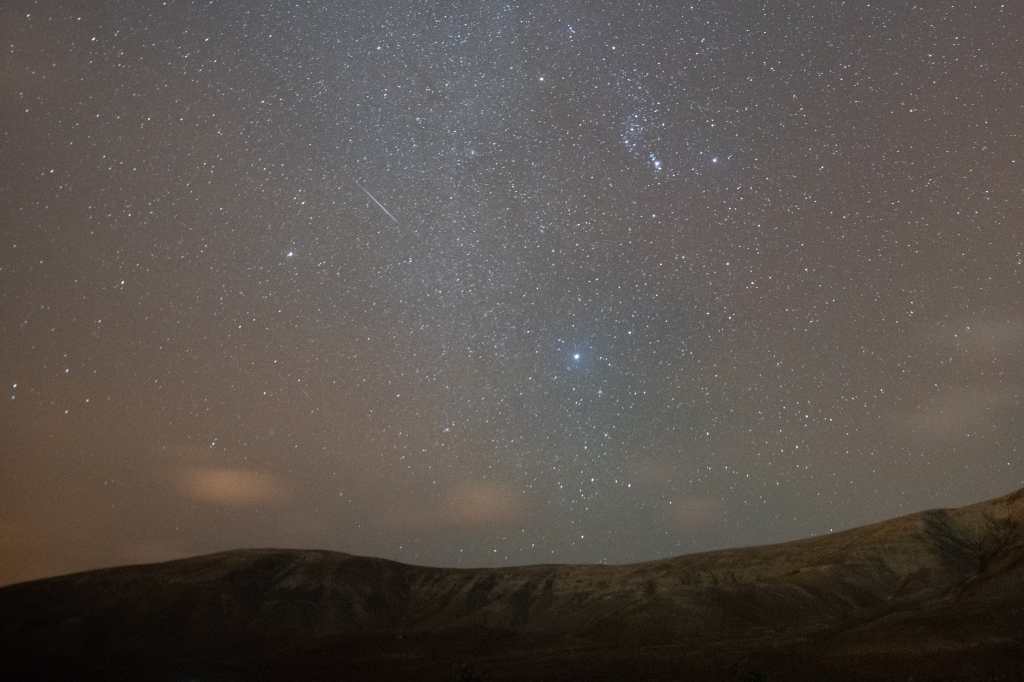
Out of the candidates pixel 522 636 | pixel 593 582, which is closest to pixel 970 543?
pixel 593 582

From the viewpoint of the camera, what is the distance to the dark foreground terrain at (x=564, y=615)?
5528 centimetres

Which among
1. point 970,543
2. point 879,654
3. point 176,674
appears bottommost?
point 879,654

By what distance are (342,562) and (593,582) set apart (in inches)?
1291

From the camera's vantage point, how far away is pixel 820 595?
78.6 meters

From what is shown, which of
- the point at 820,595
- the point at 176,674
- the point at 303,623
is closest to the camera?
the point at 176,674

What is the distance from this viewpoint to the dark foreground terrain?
181 ft

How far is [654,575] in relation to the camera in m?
92.0

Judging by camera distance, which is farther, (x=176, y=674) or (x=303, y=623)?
(x=303, y=623)

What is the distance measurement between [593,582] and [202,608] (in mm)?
43603

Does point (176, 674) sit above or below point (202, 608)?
below

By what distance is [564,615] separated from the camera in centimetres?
8588

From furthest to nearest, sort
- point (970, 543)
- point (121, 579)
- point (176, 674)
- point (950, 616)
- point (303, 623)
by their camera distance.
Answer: point (121, 579) < point (303, 623) < point (970, 543) < point (176, 674) < point (950, 616)

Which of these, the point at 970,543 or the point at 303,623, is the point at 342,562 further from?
the point at 970,543

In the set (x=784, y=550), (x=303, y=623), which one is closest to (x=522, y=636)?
(x=303, y=623)
